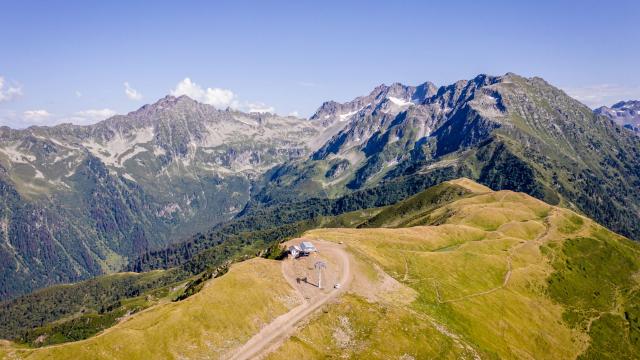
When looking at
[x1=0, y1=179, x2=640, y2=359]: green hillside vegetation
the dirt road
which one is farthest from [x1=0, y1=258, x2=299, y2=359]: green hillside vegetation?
the dirt road

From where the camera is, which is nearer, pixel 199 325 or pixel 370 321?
pixel 199 325

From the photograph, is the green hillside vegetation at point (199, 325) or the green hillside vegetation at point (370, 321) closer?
the green hillside vegetation at point (199, 325)

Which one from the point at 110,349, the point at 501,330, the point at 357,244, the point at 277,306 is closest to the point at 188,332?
the point at 110,349

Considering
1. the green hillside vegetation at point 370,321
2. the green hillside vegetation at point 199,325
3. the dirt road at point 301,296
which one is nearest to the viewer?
the green hillside vegetation at point 199,325

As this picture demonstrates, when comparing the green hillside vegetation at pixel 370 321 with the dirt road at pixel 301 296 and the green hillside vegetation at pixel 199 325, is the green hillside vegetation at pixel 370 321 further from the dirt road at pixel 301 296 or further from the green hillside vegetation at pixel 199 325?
the dirt road at pixel 301 296

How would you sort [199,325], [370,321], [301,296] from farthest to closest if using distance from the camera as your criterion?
1. [301,296]
2. [370,321]
3. [199,325]

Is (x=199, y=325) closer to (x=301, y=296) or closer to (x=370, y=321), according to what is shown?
(x=301, y=296)

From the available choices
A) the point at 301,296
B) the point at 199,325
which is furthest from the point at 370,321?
the point at 199,325

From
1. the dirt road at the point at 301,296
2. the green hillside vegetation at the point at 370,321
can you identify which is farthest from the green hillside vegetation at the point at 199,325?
the dirt road at the point at 301,296

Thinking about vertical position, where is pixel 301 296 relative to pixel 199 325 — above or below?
below

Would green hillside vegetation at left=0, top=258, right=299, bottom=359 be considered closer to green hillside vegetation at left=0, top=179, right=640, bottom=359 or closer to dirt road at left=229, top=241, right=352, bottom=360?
green hillside vegetation at left=0, top=179, right=640, bottom=359

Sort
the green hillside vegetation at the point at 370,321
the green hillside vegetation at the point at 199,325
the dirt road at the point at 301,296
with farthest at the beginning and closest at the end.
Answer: the dirt road at the point at 301,296 → the green hillside vegetation at the point at 370,321 → the green hillside vegetation at the point at 199,325
